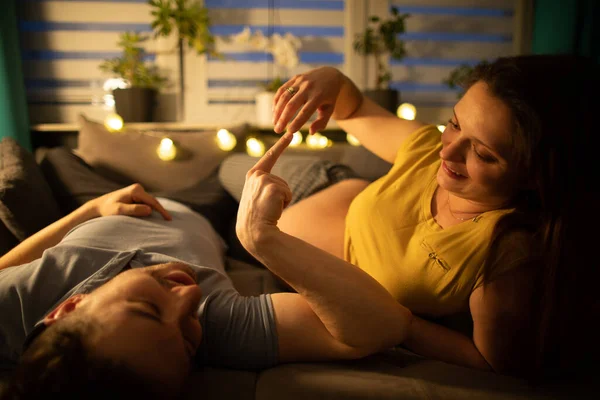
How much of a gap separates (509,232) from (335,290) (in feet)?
1.24

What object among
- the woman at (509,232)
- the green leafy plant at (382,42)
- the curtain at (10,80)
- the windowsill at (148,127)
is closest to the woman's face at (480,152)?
the woman at (509,232)

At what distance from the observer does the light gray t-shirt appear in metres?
0.76

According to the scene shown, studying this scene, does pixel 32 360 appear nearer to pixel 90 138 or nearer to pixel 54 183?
pixel 54 183

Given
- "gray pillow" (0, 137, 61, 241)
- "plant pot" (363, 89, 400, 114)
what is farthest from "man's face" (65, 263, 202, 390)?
"plant pot" (363, 89, 400, 114)

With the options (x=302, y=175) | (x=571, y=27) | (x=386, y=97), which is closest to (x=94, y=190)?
(x=302, y=175)

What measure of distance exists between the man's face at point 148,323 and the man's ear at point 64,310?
3 cm

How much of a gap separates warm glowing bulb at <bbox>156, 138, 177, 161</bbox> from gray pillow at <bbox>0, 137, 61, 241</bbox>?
49 cm

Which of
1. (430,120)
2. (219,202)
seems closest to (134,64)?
(219,202)

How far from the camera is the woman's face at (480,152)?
753 mm

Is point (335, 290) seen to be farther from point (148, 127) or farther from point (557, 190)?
point (148, 127)

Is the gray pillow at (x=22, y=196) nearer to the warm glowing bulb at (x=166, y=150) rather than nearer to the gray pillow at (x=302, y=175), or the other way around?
the warm glowing bulb at (x=166, y=150)

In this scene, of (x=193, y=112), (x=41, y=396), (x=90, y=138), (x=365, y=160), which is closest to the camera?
(x=41, y=396)

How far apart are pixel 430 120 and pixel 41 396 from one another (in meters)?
2.88

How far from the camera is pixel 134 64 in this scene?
8.41ft
